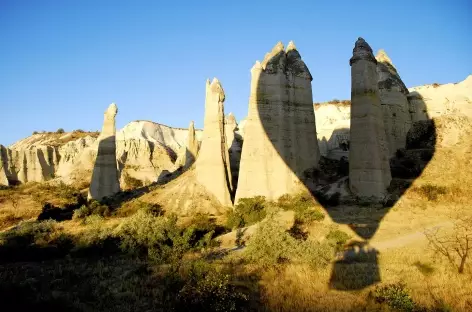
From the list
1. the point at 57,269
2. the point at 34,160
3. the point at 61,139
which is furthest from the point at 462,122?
the point at 61,139

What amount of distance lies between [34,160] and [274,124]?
50241 millimetres

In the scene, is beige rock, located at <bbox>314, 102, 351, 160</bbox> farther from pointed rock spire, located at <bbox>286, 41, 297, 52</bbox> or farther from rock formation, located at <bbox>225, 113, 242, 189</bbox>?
pointed rock spire, located at <bbox>286, 41, 297, 52</bbox>

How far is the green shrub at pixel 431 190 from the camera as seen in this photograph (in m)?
25.5

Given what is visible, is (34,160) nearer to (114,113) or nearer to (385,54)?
(114,113)

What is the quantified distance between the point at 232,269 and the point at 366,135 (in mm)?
19013

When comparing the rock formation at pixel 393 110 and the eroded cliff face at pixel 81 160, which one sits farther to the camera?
the eroded cliff face at pixel 81 160

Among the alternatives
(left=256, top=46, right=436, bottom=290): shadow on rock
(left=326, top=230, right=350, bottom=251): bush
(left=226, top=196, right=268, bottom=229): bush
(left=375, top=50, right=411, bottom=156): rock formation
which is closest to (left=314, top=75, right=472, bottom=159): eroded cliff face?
(left=375, top=50, right=411, bottom=156): rock formation

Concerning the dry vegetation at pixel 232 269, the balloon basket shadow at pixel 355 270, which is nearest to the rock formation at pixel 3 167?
the dry vegetation at pixel 232 269

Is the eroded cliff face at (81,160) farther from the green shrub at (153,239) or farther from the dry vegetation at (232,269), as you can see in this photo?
the green shrub at (153,239)

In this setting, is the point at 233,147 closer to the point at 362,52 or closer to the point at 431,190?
the point at 362,52

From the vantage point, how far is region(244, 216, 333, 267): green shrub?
12.5 meters

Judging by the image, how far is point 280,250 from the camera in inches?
511

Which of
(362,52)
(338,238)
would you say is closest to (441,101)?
(362,52)

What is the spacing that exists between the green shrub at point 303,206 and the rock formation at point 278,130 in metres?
0.85
